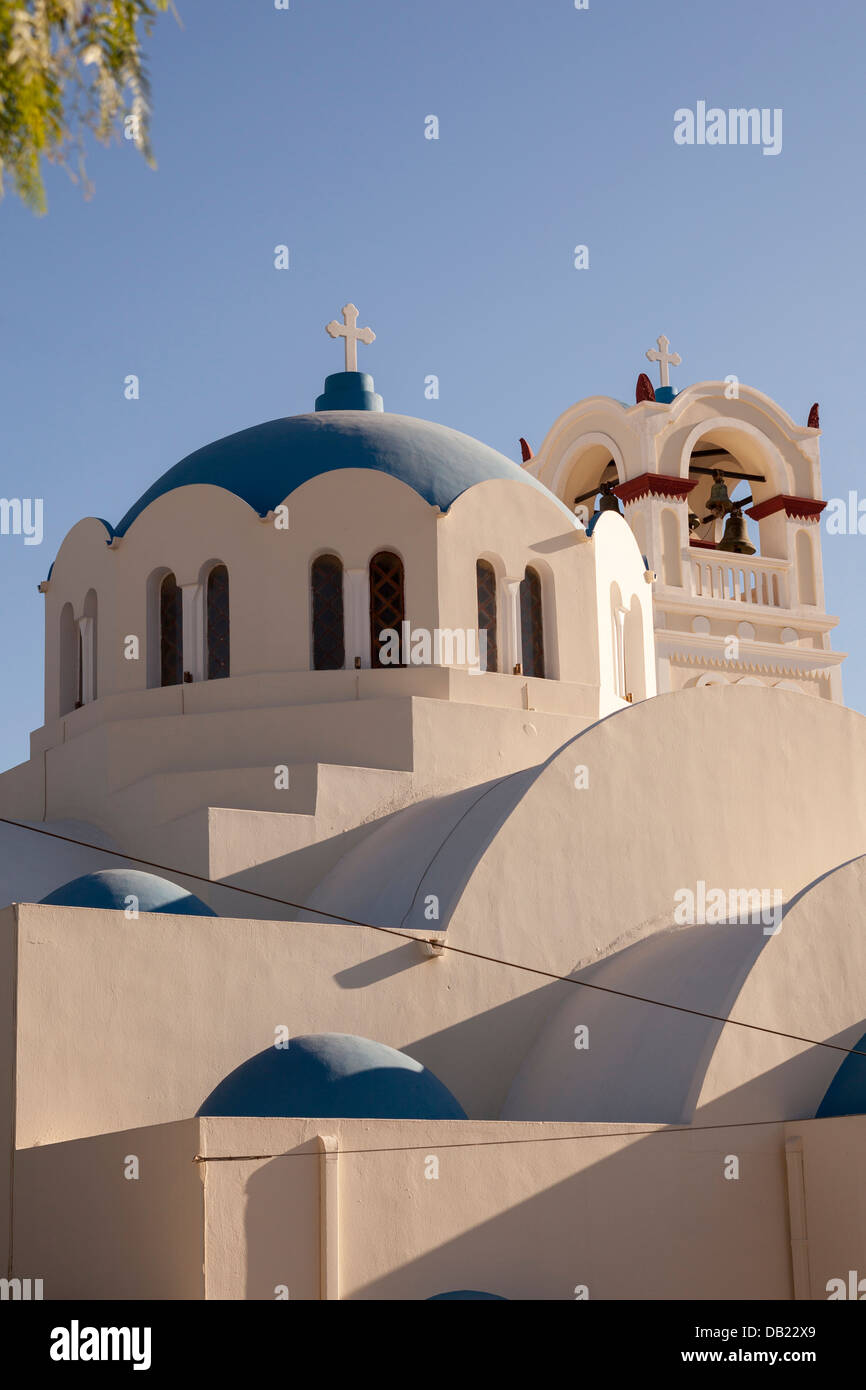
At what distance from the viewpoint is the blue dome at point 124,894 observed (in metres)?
10.0

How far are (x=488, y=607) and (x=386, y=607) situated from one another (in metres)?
0.87

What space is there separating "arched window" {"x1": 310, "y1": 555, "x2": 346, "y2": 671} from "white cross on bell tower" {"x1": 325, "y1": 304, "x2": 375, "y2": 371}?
2940 mm

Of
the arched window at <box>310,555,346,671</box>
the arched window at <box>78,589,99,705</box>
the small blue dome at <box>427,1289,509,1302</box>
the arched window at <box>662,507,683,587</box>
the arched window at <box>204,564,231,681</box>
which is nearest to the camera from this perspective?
the small blue dome at <box>427,1289,509,1302</box>

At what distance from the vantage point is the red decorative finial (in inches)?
887

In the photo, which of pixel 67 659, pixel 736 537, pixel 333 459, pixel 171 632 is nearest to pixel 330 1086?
pixel 171 632

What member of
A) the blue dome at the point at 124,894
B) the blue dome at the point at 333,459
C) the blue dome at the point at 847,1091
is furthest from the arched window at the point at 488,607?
the blue dome at the point at 847,1091

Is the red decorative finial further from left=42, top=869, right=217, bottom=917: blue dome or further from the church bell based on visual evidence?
left=42, top=869, right=217, bottom=917: blue dome

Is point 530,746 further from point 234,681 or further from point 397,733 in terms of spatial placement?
point 234,681

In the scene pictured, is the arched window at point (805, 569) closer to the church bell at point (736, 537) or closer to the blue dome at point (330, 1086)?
the church bell at point (736, 537)

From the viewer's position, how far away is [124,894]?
10.0m

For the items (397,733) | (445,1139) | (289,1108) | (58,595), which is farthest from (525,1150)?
(58,595)

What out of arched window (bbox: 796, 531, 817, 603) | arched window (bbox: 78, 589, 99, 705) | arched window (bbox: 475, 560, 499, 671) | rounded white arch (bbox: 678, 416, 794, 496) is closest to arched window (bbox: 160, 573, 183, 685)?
arched window (bbox: 78, 589, 99, 705)

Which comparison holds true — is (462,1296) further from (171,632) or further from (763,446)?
(763,446)

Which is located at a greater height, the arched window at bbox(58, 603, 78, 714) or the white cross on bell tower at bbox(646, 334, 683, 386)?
the white cross on bell tower at bbox(646, 334, 683, 386)
